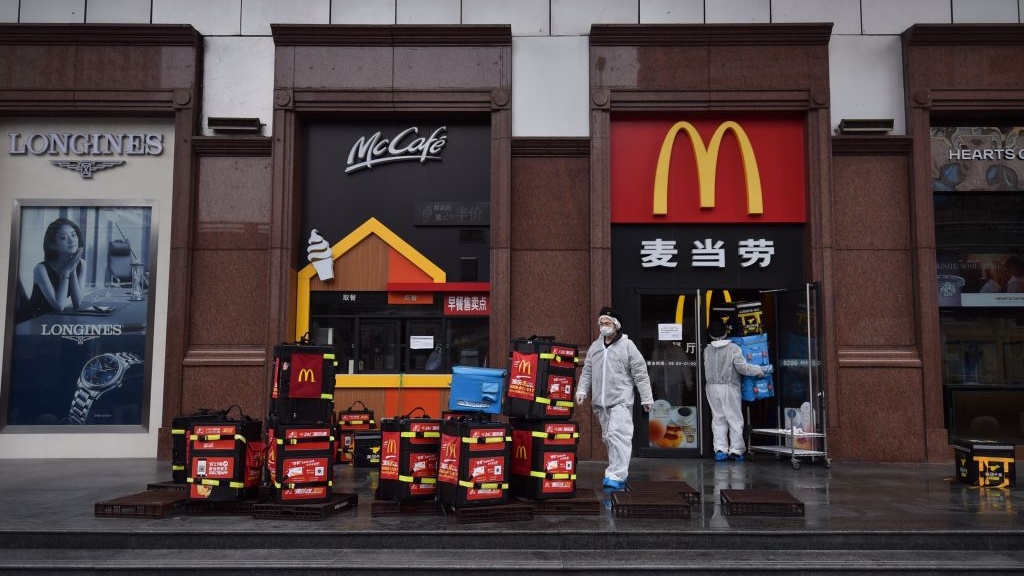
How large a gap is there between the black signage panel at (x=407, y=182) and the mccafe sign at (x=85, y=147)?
2.72 m

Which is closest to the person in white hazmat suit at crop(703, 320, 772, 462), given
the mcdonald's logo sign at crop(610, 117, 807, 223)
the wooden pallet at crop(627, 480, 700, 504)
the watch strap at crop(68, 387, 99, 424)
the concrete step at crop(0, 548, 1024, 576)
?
the mcdonald's logo sign at crop(610, 117, 807, 223)

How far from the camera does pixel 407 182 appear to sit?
41.9ft

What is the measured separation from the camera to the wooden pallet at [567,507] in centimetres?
785

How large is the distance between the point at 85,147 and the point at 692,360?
1032 centimetres

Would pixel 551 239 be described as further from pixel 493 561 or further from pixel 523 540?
pixel 493 561

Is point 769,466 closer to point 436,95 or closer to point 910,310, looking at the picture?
point 910,310

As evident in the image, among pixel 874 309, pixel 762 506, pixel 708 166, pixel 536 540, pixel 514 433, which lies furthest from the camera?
pixel 708 166

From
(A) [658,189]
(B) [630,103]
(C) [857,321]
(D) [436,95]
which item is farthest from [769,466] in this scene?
(D) [436,95]

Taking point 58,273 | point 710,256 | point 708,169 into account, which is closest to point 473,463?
point 710,256

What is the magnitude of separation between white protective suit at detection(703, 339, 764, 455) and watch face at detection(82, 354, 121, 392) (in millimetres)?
9342

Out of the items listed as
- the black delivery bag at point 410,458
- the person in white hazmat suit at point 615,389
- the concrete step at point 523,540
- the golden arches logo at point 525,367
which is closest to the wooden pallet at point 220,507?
the concrete step at point 523,540

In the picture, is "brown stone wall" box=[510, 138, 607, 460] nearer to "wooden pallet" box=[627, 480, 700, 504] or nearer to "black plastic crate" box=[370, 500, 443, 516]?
"wooden pallet" box=[627, 480, 700, 504]

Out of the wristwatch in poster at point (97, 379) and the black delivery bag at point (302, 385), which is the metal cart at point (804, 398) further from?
the wristwatch in poster at point (97, 379)

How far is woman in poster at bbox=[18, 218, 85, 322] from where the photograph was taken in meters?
12.6
